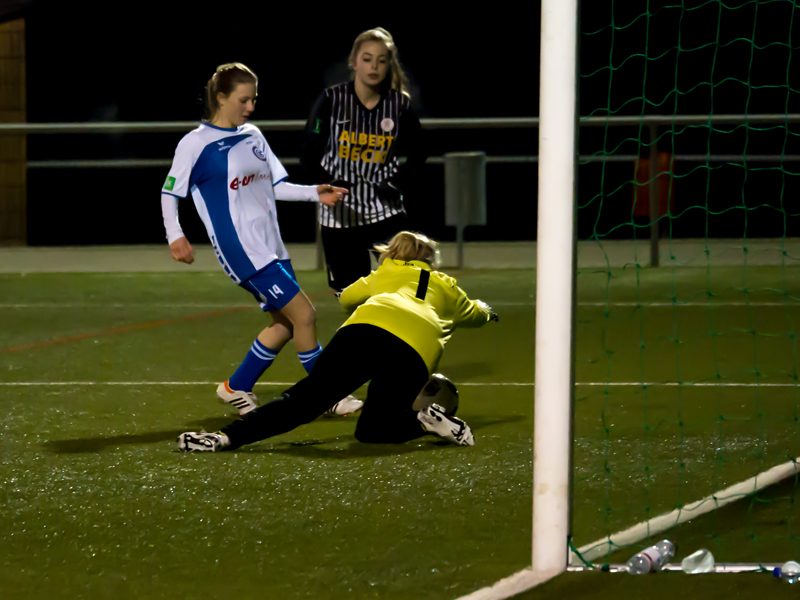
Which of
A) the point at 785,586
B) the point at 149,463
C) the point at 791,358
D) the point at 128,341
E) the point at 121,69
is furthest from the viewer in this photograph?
the point at 121,69

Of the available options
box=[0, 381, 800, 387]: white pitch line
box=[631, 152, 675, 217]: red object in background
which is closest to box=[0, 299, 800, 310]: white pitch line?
box=[631, 152, 675, 217]: red object in background

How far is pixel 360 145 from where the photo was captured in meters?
5.56

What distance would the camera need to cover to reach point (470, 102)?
1396cm

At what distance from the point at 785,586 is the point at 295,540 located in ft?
4.09

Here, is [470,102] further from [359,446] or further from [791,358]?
[359,446]

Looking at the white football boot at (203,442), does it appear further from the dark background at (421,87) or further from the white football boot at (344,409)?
the dark background at (421,87)

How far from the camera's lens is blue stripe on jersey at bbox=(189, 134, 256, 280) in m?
4.77

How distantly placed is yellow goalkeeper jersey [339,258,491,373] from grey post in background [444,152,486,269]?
5828mm

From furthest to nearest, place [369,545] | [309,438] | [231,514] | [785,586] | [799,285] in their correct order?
[799,285] < [309,438] < [231,514] < [369,545] < [785,586]

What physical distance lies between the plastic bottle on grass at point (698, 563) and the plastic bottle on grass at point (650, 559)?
1.9 inches

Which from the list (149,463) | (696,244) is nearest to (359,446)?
(149,463)

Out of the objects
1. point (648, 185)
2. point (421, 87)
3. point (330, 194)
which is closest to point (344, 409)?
point (330, 194)

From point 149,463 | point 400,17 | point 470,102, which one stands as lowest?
point 149,463

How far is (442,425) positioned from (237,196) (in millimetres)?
1229
